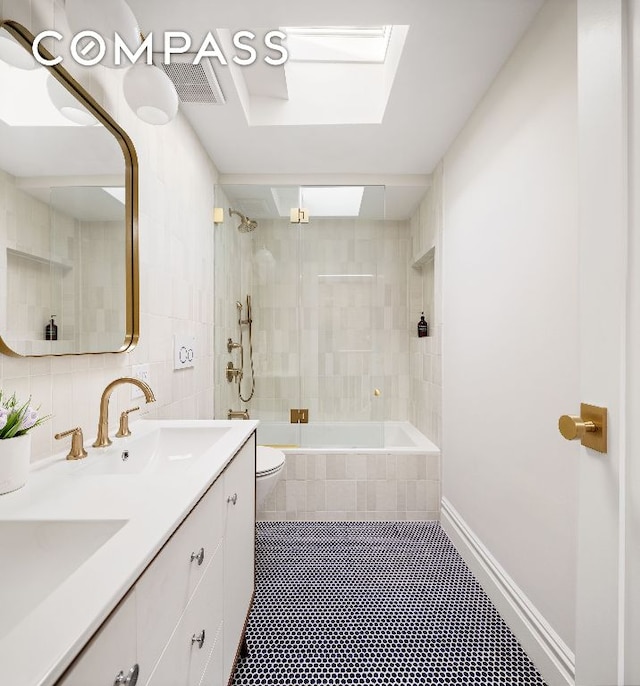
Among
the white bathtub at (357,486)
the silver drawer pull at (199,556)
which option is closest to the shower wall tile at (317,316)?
the white bathtub at (357,486)

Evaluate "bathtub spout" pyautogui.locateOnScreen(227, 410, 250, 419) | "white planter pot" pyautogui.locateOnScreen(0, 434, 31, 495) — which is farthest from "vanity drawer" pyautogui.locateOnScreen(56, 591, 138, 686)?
"bathtub spout" pyautogui.locateOnScreen(227, 410, 250, 419)

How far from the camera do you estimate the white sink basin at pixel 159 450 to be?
4.06ft

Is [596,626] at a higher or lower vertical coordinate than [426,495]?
higher

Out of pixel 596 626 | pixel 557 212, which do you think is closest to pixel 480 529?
pixel 596 626

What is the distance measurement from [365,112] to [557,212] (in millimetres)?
1316

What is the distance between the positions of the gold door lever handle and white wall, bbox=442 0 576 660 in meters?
0.56

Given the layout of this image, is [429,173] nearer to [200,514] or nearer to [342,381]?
[342,381]

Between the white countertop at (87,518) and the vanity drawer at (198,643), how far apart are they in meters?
0.23

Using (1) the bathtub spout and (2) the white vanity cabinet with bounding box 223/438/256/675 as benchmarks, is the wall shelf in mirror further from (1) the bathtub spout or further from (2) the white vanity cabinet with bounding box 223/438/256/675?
(1) the bathtub spout

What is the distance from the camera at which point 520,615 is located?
1.50 meters

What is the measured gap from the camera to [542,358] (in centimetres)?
140

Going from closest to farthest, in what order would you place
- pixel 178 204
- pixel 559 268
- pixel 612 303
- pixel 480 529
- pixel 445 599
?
pixel 612 303 < pixel 559 268 < pixel 445 599 < pixel 480 529 < pixel 178 204

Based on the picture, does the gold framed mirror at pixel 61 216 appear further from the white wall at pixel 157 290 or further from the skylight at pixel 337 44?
the skylight at pixel 337 44

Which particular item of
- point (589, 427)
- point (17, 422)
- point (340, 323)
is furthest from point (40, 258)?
point (340, 323)
